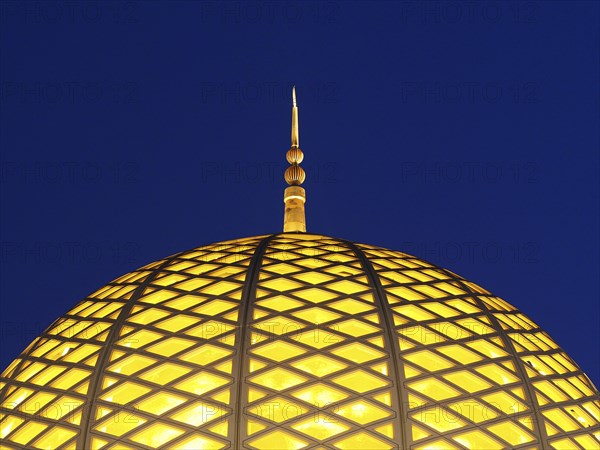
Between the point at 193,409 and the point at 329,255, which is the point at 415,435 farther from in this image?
the point at 329,255

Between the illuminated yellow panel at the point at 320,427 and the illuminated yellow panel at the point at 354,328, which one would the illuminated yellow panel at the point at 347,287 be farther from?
the illuminated yellow panel at the point at 320,427

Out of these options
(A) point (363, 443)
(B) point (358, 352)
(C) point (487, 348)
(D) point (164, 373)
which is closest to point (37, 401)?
(D) point (164, 373)

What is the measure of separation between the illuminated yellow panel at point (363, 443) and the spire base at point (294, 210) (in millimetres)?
7689

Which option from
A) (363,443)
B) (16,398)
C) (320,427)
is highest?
(16,398)

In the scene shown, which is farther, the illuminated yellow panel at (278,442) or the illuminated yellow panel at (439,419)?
the illuminated yellow panel at (439,419)

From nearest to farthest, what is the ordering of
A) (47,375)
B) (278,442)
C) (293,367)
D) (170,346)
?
1. (278,442)
2. (293,367)
3. (170,346)
4. (47,375)

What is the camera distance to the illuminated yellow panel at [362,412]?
1784 cm

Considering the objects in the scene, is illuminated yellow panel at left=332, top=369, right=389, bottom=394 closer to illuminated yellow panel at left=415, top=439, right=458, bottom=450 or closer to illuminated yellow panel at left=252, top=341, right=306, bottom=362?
illuminated yellow panel at left=252, top=341, right=306, bottom=362

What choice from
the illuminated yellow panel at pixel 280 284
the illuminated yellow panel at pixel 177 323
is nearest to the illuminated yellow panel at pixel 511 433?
the illuminated yellow panel at pixel 280 284

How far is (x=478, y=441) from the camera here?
714 inches

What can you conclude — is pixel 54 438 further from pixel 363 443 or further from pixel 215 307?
pixel 363 443

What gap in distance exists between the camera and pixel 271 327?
63.2 ft

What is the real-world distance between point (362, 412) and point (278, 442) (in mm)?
1170

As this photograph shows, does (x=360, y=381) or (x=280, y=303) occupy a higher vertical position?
(x=280, y=303)
